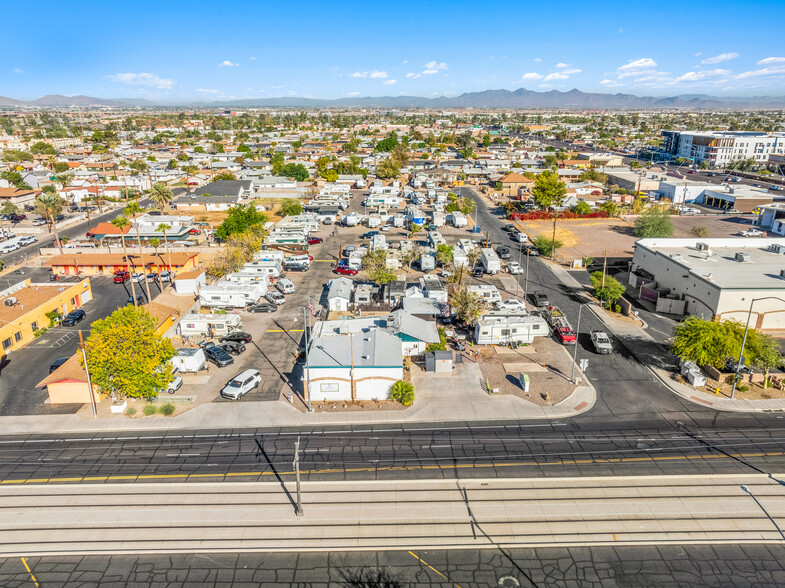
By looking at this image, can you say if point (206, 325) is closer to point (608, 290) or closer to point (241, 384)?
point (241, 384)

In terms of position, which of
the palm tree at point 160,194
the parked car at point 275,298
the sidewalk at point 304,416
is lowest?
the sidewalk at point 304,416

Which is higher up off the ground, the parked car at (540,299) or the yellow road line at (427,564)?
the parked car at (540,299)

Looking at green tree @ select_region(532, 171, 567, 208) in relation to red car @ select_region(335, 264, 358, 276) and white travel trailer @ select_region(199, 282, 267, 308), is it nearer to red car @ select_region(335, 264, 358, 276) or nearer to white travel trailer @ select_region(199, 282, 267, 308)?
red car @ select_region(335, 264, 358, 276)

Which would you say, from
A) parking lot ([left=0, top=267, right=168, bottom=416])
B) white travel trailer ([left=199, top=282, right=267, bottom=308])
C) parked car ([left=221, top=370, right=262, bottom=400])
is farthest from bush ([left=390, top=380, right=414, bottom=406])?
white travel trailer ([left=199, top=282, right=267, bottom=308])

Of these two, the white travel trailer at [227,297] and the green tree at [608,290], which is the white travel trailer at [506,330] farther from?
the white travel trailer at [227,297]

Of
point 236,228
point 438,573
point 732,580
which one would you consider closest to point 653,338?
point 732,580

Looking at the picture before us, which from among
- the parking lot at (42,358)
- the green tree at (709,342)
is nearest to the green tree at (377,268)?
the parking lot at (42,358)

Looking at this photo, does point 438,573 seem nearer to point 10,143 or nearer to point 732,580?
point 732,580
